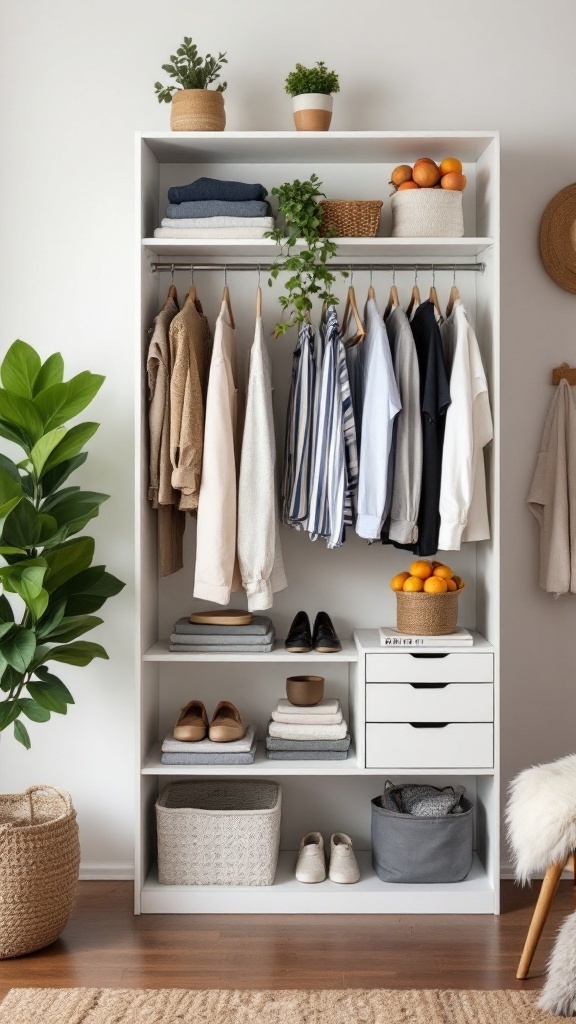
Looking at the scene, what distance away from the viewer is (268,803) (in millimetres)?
3105

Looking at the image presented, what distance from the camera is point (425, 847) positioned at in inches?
115

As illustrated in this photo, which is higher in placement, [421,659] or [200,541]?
[200,541]

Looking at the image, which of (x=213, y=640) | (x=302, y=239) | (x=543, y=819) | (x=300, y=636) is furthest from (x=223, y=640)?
(x=302, y=239)

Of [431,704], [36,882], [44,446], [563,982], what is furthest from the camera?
[431,704]

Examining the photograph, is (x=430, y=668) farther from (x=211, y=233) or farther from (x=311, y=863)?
(x=211, y=233)

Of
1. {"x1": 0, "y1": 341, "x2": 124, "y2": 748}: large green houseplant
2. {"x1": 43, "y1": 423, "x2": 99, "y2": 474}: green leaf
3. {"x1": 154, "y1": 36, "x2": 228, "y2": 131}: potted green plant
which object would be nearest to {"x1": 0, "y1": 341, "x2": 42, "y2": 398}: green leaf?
{"x1": 0, "y1": 341, "x2": 124, "y2": 748}: large green houseplant

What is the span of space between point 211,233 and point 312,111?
479 mm

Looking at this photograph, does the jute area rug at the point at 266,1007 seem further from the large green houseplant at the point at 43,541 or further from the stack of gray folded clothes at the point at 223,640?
the stack of gray folded clothes at the point at 223,640

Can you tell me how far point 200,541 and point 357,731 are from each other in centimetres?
76

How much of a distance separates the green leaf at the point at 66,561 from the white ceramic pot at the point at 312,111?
4.64ft

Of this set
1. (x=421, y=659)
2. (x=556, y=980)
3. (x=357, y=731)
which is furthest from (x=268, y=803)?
(x=556, y=980)

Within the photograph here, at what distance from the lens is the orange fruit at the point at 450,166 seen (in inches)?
116

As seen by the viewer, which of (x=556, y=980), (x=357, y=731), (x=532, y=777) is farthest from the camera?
(x=357, y=731)

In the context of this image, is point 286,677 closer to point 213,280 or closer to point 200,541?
point 200,541
